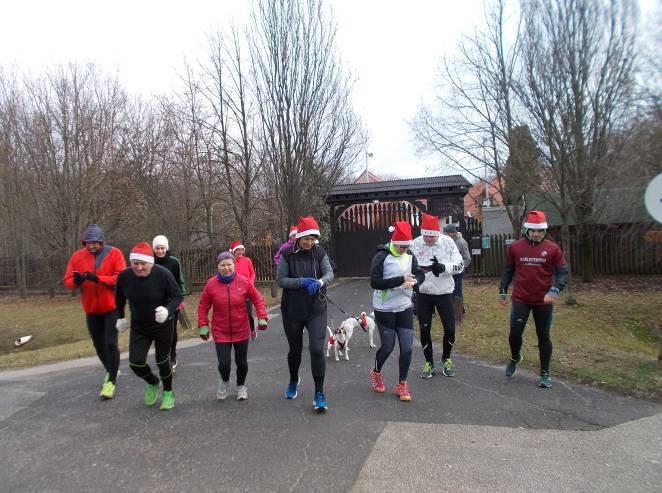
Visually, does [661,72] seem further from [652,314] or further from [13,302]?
[13,302]

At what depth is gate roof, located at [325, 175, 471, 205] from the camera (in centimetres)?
1716

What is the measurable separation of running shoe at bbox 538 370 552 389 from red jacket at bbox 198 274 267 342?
127 inches

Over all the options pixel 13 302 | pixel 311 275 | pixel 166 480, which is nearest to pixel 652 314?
pixel 311 275

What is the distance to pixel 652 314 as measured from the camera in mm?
10461

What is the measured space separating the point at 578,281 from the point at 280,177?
10833 mm

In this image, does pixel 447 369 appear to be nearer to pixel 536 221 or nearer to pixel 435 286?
pixel 435 286

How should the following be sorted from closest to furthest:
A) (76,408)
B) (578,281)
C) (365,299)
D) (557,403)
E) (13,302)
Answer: (557,403) < (76,408) < (365,299) < (578,281) < (13,302)

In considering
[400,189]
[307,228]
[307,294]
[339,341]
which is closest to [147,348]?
[307,294]

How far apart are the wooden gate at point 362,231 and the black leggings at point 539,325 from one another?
1269 cm

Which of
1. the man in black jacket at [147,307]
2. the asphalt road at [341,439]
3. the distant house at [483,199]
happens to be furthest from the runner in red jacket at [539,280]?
the distant house at [483,199]

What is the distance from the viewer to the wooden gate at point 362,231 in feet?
59.7

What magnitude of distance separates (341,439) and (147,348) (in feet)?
7.46

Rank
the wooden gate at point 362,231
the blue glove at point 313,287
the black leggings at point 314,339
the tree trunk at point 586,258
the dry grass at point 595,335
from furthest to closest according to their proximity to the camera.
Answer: the wooden gate at point 362,231 < the tree trunk at point 586,258 < the dry grass at point 595,335 < the black leggings at point 314,339 < the blue glove at point 313,287

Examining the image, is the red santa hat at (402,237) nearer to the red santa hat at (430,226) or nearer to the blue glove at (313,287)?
the red santa hat at (430,226)
